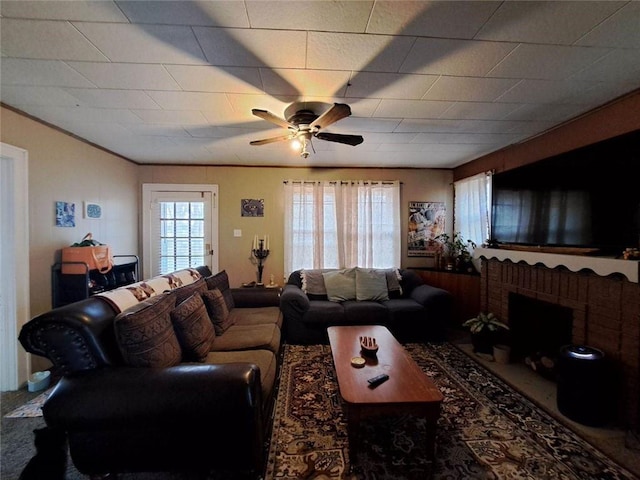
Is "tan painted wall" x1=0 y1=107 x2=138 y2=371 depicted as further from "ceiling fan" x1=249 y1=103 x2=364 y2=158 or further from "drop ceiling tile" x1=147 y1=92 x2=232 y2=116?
"ceiling fan" x1=249 y1=103 x2=364 y2=158

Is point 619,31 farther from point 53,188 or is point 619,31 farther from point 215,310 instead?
point 53,188

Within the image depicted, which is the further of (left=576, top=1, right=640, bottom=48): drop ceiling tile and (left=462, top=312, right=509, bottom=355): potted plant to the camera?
(left=462, top=312, right=509, bottom=355): potted plant

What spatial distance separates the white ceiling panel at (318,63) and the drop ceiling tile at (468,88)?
14 mm

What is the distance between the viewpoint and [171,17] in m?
1.37

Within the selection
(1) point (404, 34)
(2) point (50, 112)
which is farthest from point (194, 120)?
(1) point (404, 34)

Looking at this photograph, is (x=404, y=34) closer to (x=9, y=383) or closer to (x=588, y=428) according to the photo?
(x=588, y=428)

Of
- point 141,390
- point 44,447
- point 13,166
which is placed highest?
point 13,166

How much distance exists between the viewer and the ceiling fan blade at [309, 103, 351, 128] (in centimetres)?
176

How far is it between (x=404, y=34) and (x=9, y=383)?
408 cm

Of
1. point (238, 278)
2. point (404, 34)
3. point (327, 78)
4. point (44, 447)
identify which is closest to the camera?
point (44, 447)

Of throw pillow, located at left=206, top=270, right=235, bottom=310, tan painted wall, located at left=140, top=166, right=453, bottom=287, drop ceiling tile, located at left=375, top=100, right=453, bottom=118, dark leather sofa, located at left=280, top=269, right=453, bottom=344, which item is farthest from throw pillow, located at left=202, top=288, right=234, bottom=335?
drop ceiling tile, located at left=375, top=100, right=453, bottom=118

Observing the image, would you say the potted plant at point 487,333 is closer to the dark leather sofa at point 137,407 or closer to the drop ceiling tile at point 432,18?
the dark leather sofa at point 137,407

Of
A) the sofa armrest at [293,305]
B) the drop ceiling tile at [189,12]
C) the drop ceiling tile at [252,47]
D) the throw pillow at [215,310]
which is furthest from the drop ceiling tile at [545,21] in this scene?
the sofa armrest at [293,305]

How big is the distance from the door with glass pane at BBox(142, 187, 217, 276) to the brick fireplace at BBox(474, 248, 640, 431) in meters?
4.16
